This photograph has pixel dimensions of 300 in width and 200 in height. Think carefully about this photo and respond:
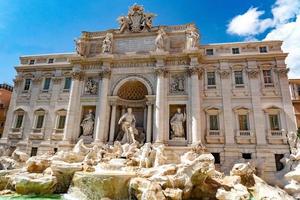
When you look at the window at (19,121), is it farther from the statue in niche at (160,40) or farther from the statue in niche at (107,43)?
the statue in niche at (160,40)

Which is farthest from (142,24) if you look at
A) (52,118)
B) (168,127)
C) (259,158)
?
(259,158)

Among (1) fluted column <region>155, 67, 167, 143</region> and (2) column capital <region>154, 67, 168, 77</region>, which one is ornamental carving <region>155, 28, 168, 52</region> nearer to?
(2) column capital <region>154, 67, 168, 77</region>

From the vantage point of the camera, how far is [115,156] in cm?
1596

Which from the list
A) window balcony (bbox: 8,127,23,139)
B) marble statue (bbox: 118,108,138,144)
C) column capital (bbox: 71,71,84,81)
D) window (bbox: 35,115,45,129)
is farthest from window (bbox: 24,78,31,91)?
marble statue (bbox: 118,108,138,144)

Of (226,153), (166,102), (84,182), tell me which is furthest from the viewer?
(166,102)

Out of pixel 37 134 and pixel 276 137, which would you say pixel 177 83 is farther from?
pixel 37 134

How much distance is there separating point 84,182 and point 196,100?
34.4 ft

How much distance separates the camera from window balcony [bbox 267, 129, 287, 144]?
1727 centimetres

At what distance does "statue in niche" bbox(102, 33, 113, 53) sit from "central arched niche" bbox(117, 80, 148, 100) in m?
3.63

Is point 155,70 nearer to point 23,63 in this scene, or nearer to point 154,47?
point 154,47

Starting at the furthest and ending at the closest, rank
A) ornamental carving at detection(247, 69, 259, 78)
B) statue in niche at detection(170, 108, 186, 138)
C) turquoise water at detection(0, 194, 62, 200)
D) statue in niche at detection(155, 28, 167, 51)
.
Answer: statue in niche at detection(155, 28, 167, 51)
ornamental carving at detection(247, 69, 259, 78)
statue in niche at detection(170, 108, 186, 138)
turquoise water at detection(0, 194, 62, 200)

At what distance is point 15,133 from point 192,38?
18876 mm

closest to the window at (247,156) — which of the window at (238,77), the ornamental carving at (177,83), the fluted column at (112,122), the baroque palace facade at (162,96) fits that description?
the baroque palace facade at (162,96)

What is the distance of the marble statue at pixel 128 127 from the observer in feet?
59.7
